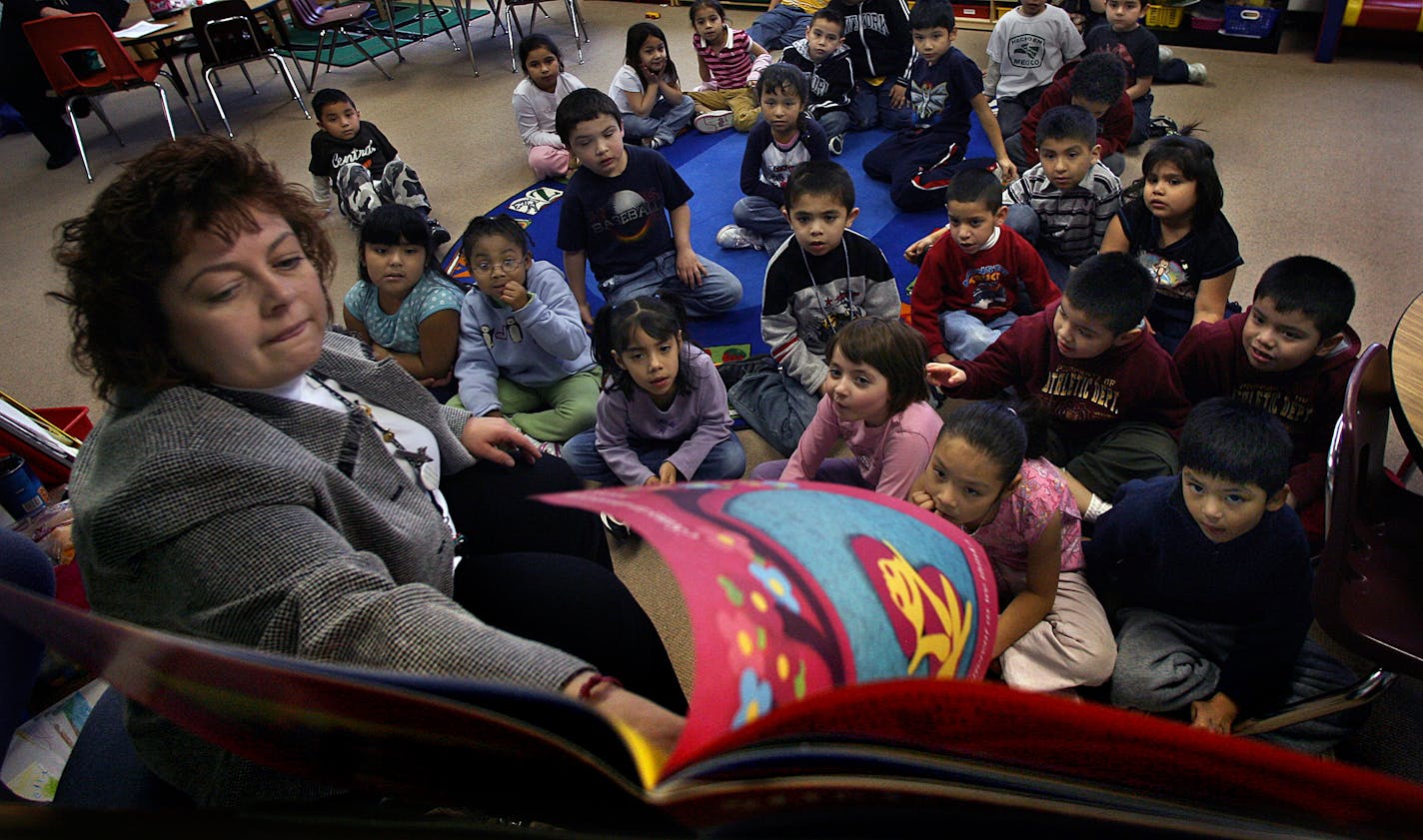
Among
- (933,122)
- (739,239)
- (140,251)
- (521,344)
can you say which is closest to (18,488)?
(521,344)

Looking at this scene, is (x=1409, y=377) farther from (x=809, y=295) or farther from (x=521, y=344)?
(x=521, y=344)

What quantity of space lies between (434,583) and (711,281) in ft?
6.81

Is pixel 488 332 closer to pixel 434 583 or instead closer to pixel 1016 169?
pixel 434 583

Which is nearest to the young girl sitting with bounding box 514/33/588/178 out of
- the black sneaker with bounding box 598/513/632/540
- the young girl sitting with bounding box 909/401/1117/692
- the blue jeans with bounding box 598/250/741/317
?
A: the blue jeans with bounding box 598/250/741/317

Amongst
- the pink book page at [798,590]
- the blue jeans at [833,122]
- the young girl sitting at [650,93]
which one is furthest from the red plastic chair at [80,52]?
the pink book page at [798,590]

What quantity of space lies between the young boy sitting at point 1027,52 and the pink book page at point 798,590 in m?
3.82

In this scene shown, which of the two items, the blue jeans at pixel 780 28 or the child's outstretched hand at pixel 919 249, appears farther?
the blue jeans at pixel 780 28

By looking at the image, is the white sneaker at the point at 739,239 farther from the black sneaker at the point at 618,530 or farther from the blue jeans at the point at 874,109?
the black sneaker at the point at 618,530

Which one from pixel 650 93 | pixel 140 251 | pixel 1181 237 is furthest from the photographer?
pixel 650 93

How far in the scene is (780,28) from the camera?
4.90 m

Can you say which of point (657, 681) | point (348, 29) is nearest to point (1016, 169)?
point (657, 681)

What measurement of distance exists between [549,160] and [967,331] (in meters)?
2.39

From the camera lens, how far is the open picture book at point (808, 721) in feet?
1.22

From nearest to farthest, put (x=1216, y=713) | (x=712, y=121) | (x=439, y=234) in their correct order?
(x=1216, y=713), (x=439, y=234), (x=712, y=121)
